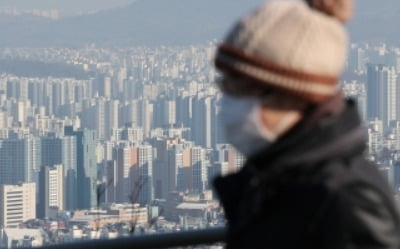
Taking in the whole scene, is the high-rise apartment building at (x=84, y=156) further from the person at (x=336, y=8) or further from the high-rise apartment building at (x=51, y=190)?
the person at (x=336, y=8)

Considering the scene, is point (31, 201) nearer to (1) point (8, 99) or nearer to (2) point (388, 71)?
(2) point (388, 71)

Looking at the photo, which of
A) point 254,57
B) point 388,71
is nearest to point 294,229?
point 254,57

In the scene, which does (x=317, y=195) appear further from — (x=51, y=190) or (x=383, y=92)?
(x=383, y=92)

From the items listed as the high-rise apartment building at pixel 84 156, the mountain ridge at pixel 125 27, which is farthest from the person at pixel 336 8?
the mountain ridge at pixel 125 27

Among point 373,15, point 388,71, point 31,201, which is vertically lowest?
point 31,201

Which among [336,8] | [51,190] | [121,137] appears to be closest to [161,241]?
[336,8]

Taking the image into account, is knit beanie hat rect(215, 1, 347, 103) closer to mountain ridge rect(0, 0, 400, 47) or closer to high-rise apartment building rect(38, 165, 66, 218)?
high-rise apartment building rect(38, 165, 66, 218)

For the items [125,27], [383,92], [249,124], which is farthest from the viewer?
[125,27]
